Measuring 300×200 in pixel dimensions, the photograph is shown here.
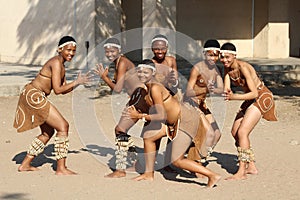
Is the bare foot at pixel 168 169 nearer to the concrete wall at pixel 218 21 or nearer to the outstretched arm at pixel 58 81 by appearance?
the outstretched arm at pixel 58 81

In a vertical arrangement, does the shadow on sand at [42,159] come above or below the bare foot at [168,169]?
above

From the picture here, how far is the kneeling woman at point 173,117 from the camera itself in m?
6.67

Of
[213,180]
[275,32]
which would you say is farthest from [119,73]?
[275,32]

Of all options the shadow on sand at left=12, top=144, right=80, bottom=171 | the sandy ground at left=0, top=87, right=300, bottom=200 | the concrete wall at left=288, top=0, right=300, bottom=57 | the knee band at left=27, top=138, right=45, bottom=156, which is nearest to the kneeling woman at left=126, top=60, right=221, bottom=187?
the sandy ground at left=0, top=87, right=300, bottom=200

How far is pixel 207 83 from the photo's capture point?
7375 millimetres

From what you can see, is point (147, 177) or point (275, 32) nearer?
point (147, 177)

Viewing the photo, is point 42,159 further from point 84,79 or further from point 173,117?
point 173,117

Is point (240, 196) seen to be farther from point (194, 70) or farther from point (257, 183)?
point (194, 70)

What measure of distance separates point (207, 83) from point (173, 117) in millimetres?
808

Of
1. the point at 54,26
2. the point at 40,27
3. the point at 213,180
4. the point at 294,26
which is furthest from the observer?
the point at 294,26

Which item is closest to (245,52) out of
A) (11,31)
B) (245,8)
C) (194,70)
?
(245,8)

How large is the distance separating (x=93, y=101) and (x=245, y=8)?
8.59 metres

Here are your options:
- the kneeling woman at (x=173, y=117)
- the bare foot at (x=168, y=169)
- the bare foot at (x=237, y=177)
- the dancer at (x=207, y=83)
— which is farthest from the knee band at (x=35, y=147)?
the bare foot at (x=237, y=177)

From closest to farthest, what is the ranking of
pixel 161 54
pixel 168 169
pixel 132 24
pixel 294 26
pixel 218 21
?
pixel 161 54 < pixel 168 169 < pixel 132 24 < pixel 218 21 < pixel 294 26
